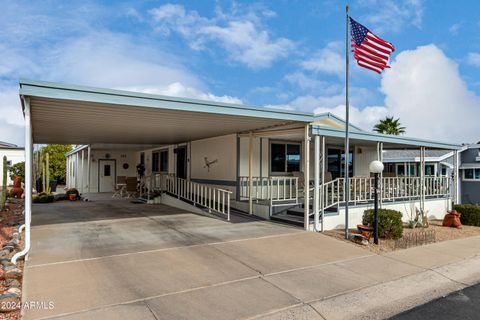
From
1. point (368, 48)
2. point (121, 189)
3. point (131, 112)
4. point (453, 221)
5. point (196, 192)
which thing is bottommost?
point (453, 221)

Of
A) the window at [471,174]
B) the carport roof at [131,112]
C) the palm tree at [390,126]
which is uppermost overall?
the palm tree at [390,126]

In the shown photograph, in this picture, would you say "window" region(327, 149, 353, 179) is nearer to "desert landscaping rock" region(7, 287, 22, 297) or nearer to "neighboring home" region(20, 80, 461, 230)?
"neighboring home" region(20, 80, 461, 230)

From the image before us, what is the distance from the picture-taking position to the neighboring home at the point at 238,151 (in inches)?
258

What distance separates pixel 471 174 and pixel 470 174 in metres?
0.07

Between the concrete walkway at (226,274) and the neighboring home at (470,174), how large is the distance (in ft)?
51.6

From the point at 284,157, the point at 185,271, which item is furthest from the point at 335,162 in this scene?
the point at 185,271

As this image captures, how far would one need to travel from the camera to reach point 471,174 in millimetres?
21297

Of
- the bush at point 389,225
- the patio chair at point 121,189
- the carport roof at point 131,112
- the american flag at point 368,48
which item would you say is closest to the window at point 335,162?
the carport roof at point 131,112

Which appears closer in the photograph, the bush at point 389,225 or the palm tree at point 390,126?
the bush at point 389,225

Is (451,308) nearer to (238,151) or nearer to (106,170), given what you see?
(238,151)

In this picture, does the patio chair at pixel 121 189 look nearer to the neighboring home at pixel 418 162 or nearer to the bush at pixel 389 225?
the bush at pixel 389 225

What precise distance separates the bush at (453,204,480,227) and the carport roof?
296 inches

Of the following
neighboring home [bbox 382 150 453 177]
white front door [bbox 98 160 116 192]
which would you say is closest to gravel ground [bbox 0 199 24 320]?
white front door [bbox 98 160 116 192]

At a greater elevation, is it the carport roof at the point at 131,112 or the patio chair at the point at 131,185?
the carport roof at the point at 131,112
